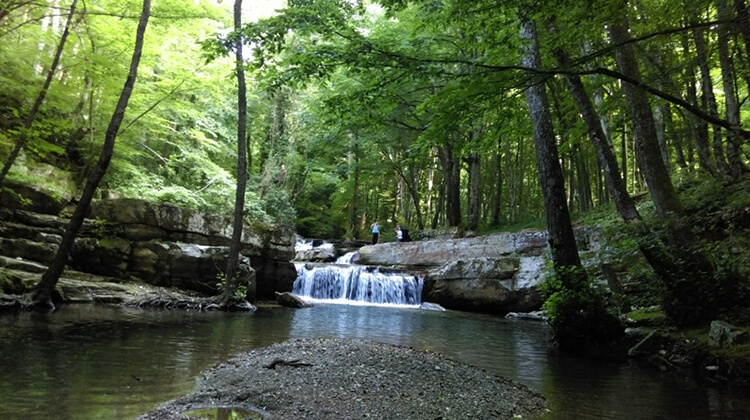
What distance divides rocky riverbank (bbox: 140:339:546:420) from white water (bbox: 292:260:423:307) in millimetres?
10286

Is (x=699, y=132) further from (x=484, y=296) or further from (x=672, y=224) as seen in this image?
(x=484, y=296)

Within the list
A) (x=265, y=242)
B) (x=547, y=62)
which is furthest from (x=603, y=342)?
(x=265, y=242)

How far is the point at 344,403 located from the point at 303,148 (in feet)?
75.9

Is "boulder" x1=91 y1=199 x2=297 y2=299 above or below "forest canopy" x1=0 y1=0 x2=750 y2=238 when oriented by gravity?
below

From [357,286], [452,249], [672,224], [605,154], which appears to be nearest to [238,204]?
[357,286]

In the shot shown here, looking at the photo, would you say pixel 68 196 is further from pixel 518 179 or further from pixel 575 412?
pixel 518 179

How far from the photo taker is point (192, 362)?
210 inches

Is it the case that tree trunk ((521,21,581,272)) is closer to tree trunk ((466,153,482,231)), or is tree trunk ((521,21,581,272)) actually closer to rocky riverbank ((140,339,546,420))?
rocky riverbank ((140,339,546,420))

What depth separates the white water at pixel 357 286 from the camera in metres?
15.7

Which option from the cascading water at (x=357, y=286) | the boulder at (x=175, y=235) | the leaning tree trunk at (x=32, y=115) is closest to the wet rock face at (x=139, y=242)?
the boulder at (x=175, y=235)

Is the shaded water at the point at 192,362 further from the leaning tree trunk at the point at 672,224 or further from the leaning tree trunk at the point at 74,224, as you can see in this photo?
the leaning tree trunk at the point at 672,224

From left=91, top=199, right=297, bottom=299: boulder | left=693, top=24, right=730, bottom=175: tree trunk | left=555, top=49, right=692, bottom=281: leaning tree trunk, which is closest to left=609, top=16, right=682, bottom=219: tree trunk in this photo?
left=555, top=49, right=692, bottom=281: leaning tree trunk

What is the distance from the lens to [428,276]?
1577 cm

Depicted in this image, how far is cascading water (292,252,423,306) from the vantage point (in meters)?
15.7
